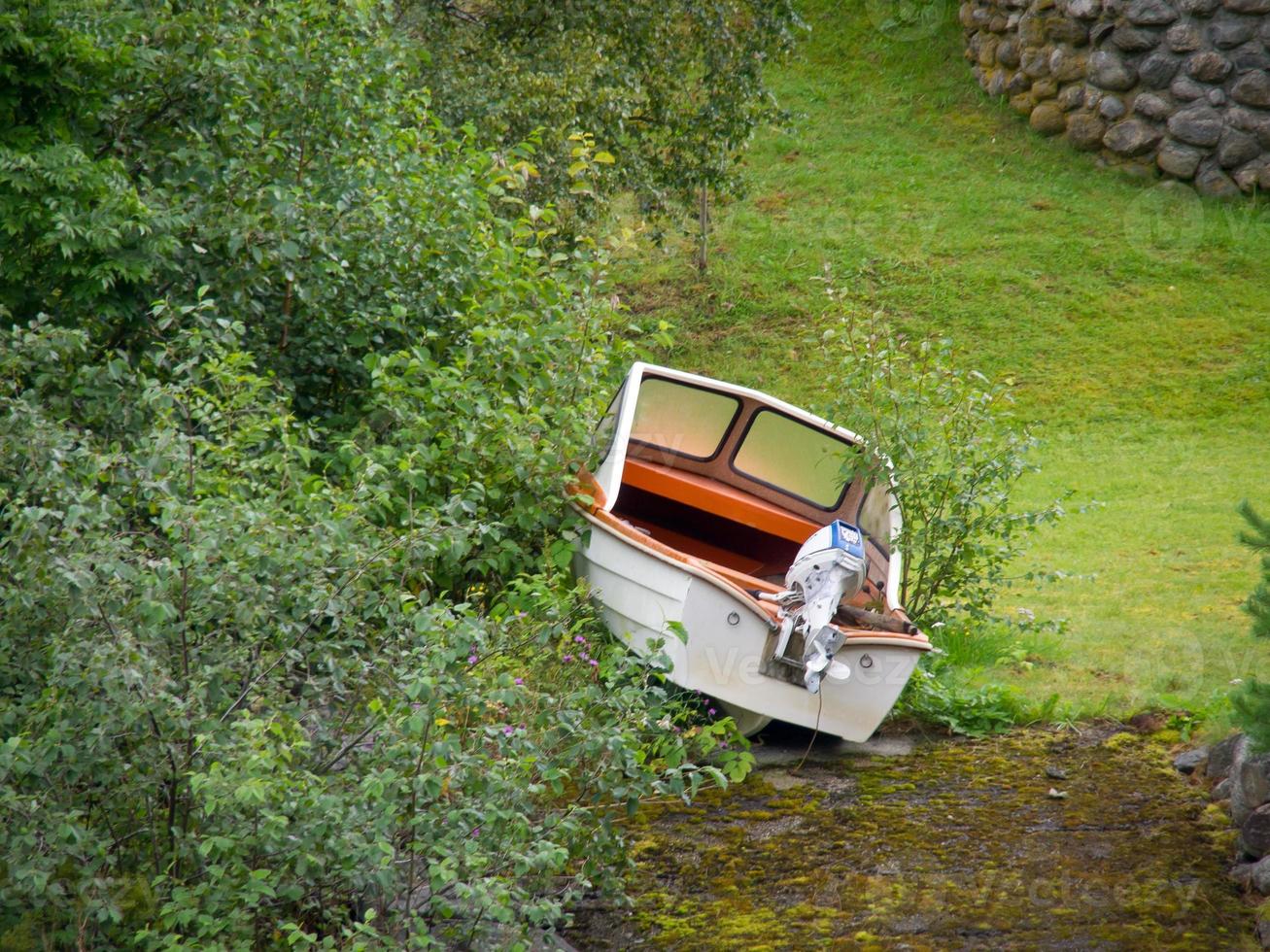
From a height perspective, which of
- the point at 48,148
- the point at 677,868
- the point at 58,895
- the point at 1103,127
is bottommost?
the point at 677,868

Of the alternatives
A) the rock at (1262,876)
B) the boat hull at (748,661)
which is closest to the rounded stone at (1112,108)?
the boat hull at (748,661)

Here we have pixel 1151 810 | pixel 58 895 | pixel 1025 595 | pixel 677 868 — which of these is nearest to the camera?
pixel 58 895

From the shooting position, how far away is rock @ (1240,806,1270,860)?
5414mm

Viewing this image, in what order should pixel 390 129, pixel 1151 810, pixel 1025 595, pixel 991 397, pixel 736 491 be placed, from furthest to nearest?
pixel 1025 595 → pixel 736 491 → pixel 390 129 → pixel 991 397 → pixel 1151 810

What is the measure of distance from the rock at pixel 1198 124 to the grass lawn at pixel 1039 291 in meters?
0.70

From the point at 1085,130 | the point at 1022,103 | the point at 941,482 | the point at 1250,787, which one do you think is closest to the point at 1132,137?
the point at 1085,130

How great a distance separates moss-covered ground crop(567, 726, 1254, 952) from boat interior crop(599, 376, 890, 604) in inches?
70.1

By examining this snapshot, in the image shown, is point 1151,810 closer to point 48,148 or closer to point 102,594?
point 102,594

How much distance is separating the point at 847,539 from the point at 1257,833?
2170mm

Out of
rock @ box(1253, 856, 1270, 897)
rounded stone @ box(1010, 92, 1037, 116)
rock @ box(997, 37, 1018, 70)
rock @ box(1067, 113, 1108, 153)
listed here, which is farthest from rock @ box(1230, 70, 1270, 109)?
rock @ box(1253, 856, 1270, 897)

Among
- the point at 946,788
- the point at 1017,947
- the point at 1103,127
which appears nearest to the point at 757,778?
the point at 946,788

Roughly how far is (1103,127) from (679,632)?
14.0 m

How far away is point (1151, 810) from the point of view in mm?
6078

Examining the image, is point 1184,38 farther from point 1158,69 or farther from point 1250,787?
point 1250,787
